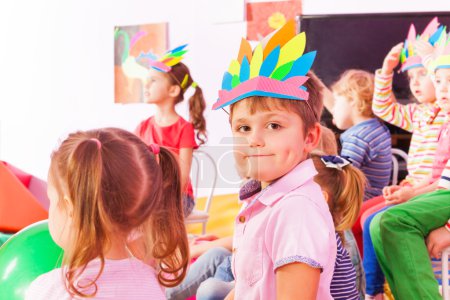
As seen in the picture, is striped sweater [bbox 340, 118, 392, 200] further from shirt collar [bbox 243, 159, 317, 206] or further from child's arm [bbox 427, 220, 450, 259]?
shirt collar [bbox 243, 159, 317, 206]

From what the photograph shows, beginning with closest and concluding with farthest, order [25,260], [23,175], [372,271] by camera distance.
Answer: [25,260]
[372,271]
[23,175]

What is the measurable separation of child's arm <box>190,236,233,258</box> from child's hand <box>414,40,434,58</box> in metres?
1.14

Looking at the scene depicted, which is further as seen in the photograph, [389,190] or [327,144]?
[389,190]

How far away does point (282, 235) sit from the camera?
1065 mm

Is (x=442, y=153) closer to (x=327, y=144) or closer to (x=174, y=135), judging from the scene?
(x=327, y=144)

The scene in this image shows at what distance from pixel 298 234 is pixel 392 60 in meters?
1.71

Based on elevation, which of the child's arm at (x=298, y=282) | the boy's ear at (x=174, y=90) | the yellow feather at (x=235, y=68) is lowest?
the child's arm at (x=298, y=282)

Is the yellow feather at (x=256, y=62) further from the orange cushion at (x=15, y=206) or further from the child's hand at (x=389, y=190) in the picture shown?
the orange cushion at (x=15, y=206)

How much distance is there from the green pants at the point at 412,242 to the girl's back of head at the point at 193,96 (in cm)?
135

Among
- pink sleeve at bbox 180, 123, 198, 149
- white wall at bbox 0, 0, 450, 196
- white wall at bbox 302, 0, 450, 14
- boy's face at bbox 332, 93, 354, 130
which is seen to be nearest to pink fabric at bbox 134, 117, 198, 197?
pink sleeve at bbox 180, 123, 198, 149

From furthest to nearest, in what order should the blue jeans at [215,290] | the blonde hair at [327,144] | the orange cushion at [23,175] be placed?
the orange cushion at [23,175] < the blonde hair at [327,144] < the blue jeans at [215,290]

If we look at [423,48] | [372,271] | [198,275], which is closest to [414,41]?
[423,48]

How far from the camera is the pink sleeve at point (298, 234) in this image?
103cm

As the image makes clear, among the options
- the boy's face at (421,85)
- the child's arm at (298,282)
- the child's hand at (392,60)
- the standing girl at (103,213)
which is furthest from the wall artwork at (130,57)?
the child's arm at (298,282)
